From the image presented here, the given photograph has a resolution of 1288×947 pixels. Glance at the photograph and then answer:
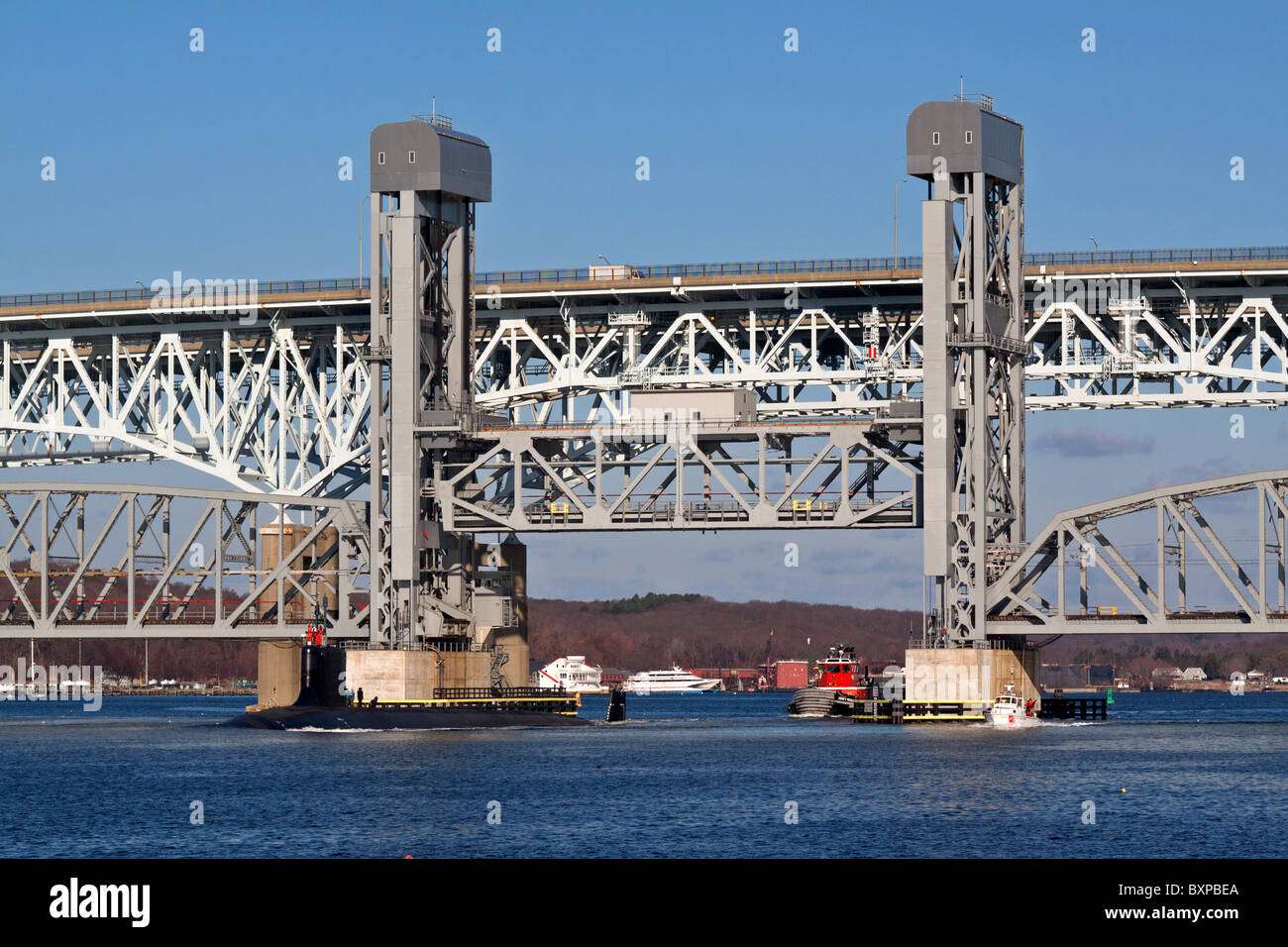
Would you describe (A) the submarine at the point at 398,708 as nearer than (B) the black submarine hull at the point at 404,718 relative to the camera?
No

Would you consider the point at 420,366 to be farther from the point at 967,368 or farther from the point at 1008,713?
the point at 1008,713

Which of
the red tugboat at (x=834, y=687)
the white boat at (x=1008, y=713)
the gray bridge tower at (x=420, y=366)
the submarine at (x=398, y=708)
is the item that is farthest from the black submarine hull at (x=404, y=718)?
the white boat at (x=1008, y=713)

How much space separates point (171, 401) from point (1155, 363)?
58.5 m

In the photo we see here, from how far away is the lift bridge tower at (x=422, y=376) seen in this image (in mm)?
108625

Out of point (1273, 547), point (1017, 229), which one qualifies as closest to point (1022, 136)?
point (1017, 229)

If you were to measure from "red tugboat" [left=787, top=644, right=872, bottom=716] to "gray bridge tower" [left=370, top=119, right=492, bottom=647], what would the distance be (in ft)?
85.7

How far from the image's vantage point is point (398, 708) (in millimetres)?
106562

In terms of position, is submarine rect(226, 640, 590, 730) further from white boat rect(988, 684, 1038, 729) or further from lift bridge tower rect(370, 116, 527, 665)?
white boat rect(988, 684, 1038, 729)

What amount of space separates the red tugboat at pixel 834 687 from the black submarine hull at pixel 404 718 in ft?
63.5

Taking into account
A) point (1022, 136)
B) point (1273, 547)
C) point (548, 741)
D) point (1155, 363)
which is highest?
point (1022, 136)

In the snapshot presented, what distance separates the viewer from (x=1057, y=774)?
72375mm
